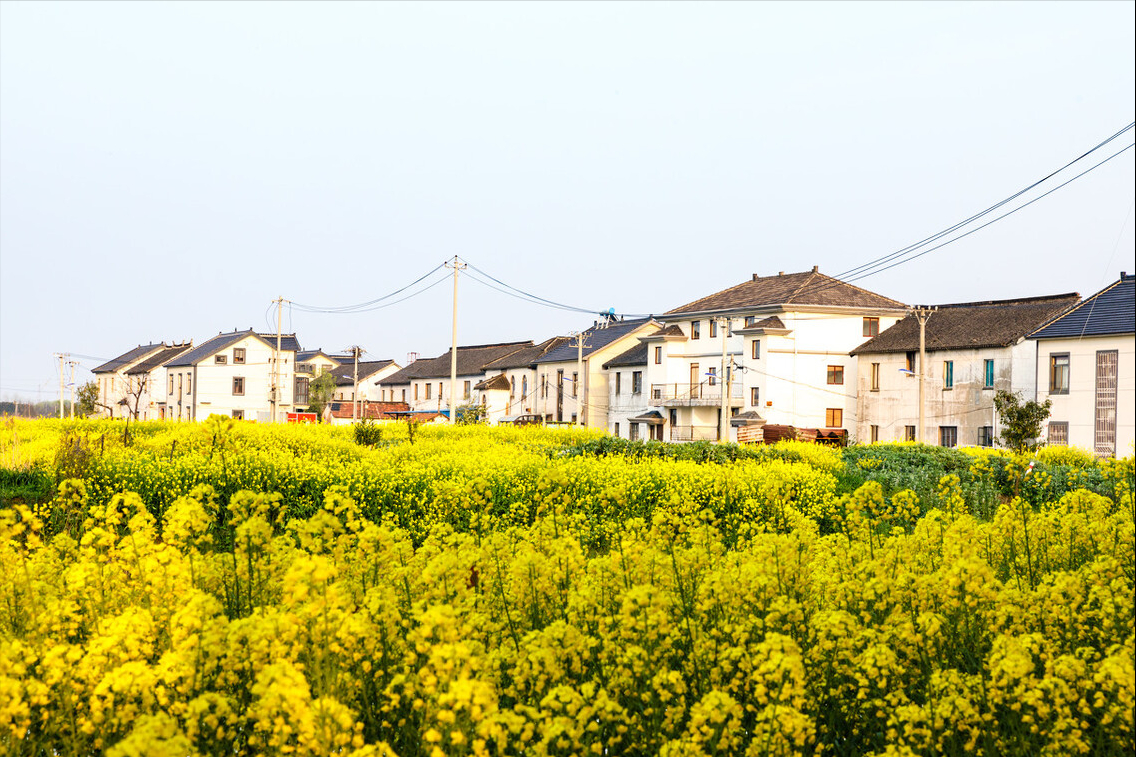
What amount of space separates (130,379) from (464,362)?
28.2 metres

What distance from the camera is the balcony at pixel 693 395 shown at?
55.1 meters

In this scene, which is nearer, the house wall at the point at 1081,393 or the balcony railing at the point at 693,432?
the house wall at the point at 1081,393

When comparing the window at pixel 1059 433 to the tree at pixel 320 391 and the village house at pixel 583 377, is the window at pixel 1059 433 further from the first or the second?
the tree at pixel 320 391

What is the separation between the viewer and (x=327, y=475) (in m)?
13.9

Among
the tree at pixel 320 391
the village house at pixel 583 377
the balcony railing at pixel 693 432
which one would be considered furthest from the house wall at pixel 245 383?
the balcony railing at pixel 693 432

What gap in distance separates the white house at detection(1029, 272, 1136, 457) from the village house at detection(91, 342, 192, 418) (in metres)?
63.0

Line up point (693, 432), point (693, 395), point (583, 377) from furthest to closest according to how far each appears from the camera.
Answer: point (583, 377)
point (693, 395)
point (693, 432)

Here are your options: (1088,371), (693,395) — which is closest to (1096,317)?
(1088,371)

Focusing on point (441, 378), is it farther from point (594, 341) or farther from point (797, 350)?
point (797, 350)

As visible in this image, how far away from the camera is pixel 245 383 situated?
2852 inches

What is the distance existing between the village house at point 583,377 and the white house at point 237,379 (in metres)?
18.1

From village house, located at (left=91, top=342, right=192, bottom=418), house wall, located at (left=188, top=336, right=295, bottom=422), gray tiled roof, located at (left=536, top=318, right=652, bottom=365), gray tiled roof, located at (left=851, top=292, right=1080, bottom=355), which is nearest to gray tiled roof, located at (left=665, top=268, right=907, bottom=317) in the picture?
gray tiled roof, located at (left=851, top=292, right=1080, bottom=355)

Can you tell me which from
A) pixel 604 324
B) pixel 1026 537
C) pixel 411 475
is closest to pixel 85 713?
pixel 1026 537

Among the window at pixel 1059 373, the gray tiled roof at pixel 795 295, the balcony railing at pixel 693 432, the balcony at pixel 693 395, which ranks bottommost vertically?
the balcony railing at pixel 693 432
